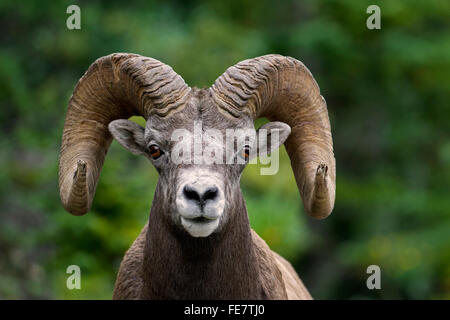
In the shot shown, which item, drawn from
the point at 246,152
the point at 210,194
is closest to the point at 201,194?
the point at 210,194

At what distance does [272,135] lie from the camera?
26.4 ft

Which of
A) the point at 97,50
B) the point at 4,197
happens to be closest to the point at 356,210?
the point at 97,50

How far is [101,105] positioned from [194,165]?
5.90 feet

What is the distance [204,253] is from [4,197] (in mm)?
9341

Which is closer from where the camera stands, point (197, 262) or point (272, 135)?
point (197, 262)

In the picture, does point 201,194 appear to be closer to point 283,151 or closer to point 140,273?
point 140,273

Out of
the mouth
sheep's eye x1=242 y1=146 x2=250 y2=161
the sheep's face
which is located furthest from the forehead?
the mouth

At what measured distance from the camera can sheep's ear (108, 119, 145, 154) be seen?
8.02 meters

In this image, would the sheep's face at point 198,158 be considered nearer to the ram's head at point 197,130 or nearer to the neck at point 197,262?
the ram's head at point 197,130

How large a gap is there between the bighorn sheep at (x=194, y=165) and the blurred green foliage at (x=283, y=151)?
16.5 feet

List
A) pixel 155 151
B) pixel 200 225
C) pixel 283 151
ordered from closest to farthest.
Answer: pixel 200 225 < pixel 155 151 < pixel 283 151

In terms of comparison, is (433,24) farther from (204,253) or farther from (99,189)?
(204,253)

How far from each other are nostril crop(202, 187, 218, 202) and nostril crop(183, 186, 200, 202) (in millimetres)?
59

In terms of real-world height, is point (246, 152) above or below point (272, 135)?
below
